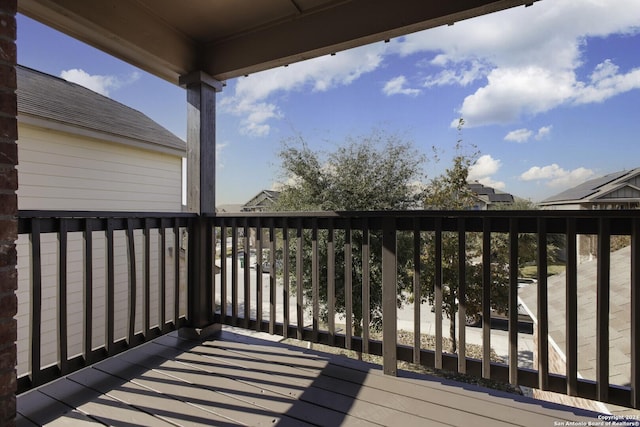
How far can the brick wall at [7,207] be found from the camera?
1095 mm

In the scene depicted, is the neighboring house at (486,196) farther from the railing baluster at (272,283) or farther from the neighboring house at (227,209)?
the railing baluster at (272,283)

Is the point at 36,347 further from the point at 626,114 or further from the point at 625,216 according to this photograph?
the point at 626,114

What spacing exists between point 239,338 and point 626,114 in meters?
9.77

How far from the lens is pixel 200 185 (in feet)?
8.75

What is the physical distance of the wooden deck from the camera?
150 centimetres

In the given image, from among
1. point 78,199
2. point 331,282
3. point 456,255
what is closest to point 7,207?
point 331,282

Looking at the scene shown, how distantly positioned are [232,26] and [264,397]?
2.65m

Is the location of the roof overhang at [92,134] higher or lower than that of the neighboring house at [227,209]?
higher

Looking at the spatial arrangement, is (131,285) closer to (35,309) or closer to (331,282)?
(35,309)

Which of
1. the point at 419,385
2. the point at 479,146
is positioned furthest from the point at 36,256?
the point at 479,146

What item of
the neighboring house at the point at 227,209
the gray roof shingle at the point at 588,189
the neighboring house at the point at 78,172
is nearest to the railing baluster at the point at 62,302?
the neighboring house at the point at 227,209

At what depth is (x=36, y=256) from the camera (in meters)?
1.66

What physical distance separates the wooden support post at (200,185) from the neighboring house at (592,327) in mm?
2508

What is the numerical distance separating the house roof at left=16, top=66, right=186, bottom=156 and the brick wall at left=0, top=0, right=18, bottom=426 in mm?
3329
